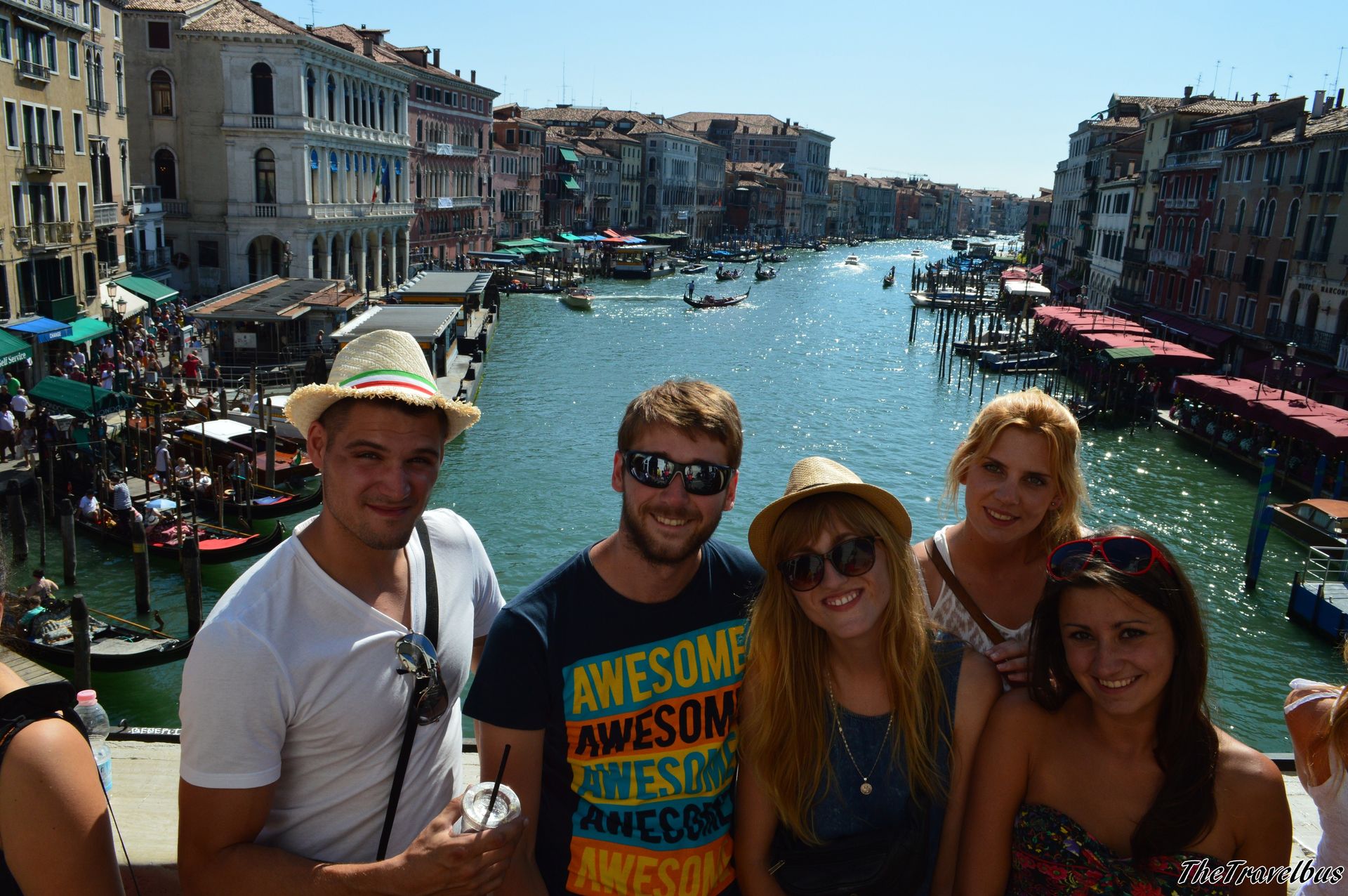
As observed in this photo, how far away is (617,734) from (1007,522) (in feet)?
3.84

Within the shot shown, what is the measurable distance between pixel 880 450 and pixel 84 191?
1796 cm

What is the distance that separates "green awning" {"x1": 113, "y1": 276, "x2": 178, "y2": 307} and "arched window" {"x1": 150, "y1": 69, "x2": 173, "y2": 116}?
7.02 m

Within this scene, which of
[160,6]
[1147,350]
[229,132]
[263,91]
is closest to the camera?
[1147,350]

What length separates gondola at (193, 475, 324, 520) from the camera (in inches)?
519

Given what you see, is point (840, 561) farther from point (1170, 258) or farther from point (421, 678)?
point (1170, 258)

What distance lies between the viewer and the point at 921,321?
4644 centimetres

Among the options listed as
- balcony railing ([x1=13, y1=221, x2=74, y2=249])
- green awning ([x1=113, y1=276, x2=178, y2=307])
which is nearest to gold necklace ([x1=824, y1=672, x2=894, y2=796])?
balcony railing ([x1=13, y1=221, x2=74, y2=249])

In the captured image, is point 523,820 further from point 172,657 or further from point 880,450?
point 880,450

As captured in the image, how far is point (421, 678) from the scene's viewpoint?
6.21 ft

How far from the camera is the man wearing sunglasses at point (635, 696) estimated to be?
196 cm

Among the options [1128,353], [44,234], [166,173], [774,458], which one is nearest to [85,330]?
[44,234]

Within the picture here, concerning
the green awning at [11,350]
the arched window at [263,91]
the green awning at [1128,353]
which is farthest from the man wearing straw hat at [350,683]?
the arched window at [263,91]

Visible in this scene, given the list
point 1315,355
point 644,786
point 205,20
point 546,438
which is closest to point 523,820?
point 644,786

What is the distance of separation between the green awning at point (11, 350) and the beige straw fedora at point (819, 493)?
15.6 meters
